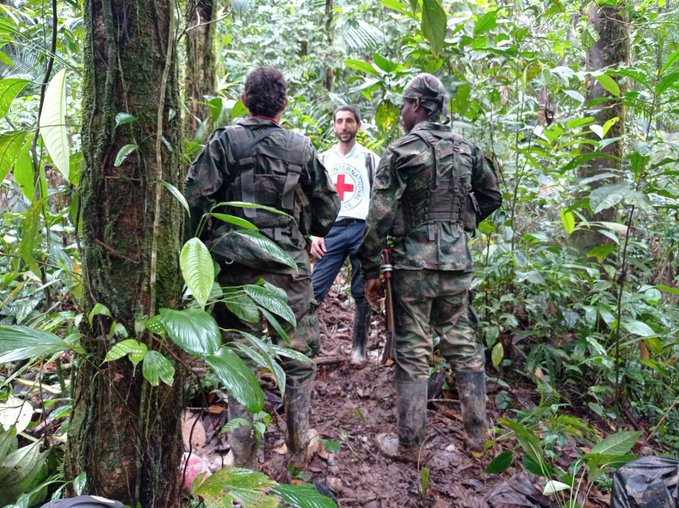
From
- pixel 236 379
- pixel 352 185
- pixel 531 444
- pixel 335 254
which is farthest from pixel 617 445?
pixel 352 185

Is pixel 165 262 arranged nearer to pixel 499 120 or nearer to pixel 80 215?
pixel 80 215

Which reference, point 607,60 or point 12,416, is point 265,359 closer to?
point 12,416

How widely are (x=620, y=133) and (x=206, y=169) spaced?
147 inches

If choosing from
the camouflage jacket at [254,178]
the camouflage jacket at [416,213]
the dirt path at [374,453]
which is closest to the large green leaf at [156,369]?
the camouflage jacket at [254,178]

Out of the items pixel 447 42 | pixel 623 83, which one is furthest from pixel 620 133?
pixel 447 42

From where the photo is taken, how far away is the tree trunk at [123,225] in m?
1.45

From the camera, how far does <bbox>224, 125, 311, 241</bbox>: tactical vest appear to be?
2.84m

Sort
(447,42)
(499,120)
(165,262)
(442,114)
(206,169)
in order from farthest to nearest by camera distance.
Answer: (499,120)
(447,42)
(442,114)
(206,169)
(165,262)

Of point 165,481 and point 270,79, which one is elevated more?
point 270,79

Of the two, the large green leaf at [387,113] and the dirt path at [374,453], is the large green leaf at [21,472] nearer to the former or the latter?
the dirt path at [374,453]

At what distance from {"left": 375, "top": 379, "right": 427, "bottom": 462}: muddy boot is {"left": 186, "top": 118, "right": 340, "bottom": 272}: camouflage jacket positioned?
1074 mm

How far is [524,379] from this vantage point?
13.6 ft

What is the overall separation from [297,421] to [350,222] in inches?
76.6

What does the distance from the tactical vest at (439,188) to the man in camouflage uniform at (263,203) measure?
26.7 inches
